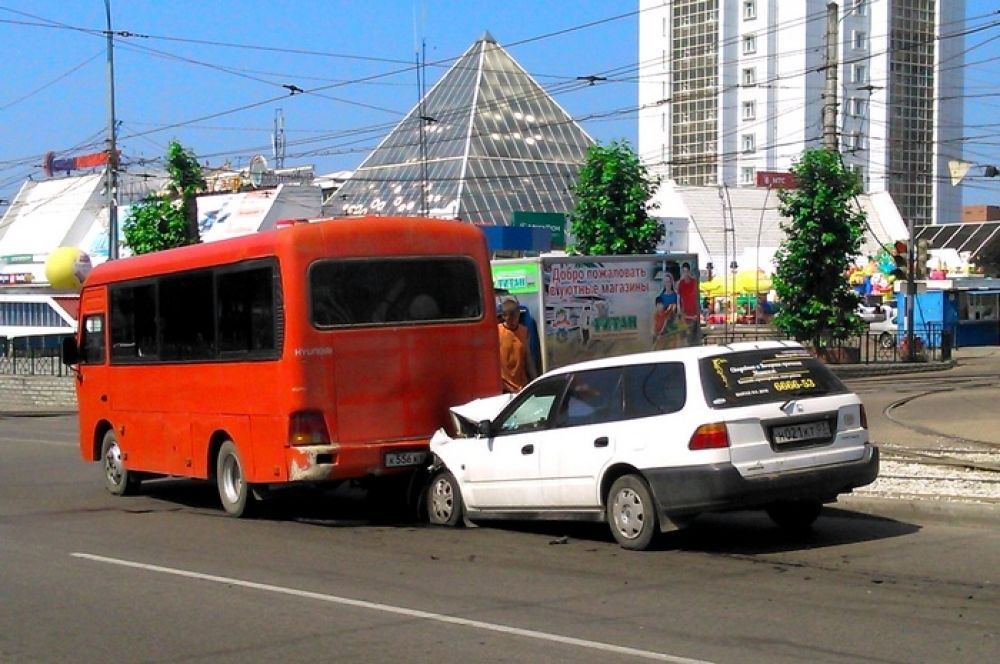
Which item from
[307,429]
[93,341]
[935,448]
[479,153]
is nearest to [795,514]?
[307,429]

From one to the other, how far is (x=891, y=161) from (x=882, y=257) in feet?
151

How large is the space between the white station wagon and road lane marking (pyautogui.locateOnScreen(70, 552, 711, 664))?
265cm

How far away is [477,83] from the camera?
7862cm

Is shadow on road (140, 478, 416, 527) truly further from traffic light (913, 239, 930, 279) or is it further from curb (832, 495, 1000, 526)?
traffic light (913, 239, 930, 279)

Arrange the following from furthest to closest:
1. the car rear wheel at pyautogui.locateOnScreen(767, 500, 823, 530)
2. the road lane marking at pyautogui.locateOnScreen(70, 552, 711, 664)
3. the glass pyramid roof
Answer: the glass pyramid roof < the car rear wheel at pyautogui.locateOnScreen(767, 500, 823, 530) < the road lane marking at pyautogui.locateOnScreen(70, 552, 711, 664)

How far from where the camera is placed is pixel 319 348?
12750 millimetres

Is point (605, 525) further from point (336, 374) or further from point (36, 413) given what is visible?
point (36, 413)

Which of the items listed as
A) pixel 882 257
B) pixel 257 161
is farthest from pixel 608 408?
pixel 257 161

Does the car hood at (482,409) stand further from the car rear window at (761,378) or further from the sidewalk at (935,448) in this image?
the sidewalk at (935,448)

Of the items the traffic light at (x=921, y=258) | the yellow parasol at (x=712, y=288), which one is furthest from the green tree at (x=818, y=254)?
the yellow parasol at (x=712, y=288)

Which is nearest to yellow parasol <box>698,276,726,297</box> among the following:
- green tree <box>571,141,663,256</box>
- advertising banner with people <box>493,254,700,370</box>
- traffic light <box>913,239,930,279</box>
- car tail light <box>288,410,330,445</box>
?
green tree <box>571,141,663,256</box>

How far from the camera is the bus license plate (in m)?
13.0

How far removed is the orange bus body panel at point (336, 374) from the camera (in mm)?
12727

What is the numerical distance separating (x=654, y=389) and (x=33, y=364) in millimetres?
39201
